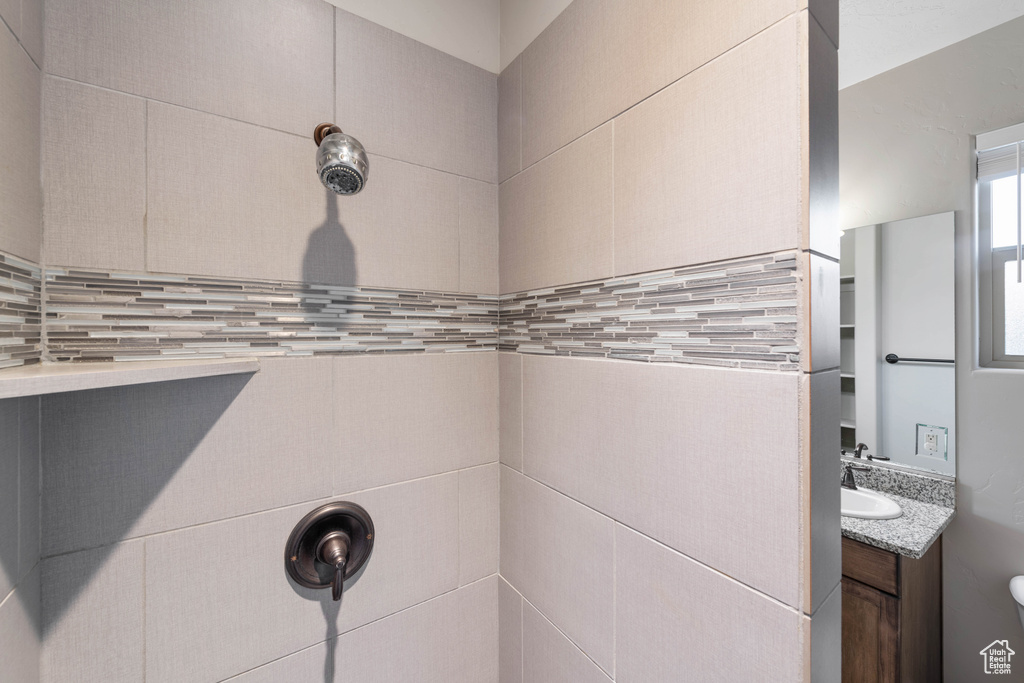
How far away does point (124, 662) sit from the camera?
68 cm

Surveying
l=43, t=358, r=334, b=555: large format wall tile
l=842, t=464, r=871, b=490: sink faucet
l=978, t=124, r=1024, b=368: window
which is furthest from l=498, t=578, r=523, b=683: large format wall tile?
l=978, t=124, r=1024, b=368: window

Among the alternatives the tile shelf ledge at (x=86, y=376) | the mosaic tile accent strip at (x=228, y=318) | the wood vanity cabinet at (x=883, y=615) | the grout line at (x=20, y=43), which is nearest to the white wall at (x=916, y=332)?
the wood vanity cabinet at (x=883, y=615)

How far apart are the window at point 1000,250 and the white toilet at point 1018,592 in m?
0.72

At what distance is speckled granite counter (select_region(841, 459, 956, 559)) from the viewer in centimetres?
125

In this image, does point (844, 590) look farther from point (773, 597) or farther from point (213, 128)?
point (213, 128)

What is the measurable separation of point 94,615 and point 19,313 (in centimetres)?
50

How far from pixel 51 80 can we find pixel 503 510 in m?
1.20

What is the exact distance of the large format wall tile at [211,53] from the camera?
2.19 feet

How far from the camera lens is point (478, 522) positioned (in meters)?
1.07

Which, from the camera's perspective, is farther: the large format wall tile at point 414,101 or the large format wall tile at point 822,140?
the large format wall tile at point 414,101

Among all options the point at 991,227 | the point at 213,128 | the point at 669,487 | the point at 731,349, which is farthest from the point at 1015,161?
the point at 213,128

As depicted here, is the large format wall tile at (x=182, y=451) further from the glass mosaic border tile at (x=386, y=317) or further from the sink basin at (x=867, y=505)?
the sink basin at (x=867, y=505)

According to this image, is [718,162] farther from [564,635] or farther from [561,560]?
[564,635]

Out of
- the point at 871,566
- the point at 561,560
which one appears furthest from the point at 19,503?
the point at 871,566
